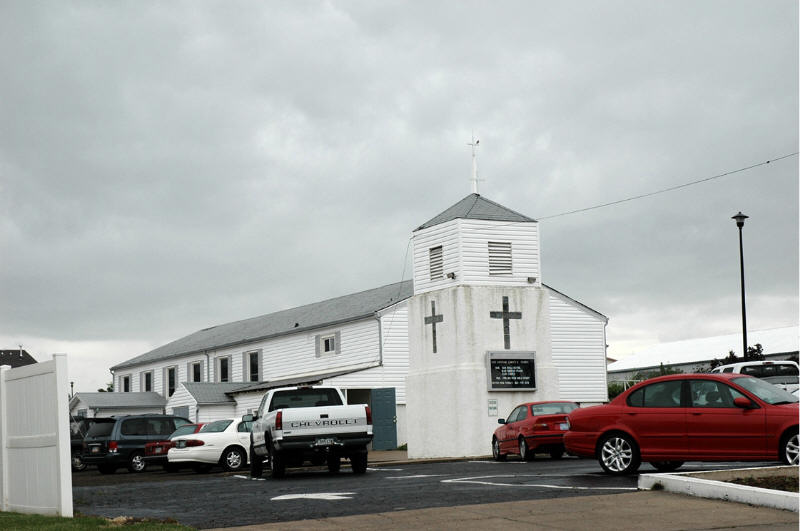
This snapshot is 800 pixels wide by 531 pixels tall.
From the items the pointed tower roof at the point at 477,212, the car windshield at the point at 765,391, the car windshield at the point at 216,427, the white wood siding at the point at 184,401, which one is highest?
the pointed tower roof at the point at 477,212

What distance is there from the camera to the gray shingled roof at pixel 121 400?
209 ft

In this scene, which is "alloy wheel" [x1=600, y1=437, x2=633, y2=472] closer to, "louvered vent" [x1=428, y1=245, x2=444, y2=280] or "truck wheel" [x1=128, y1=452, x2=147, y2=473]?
"louvered vent" [x1=428, y1=245, x2=444, y2=280]

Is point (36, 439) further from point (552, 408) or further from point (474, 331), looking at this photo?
point (474, 331)

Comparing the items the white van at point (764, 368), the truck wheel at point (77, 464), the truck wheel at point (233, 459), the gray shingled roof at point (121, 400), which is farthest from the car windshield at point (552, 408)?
the gray shingled roof at point (121, 400)

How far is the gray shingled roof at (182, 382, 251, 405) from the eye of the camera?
54.0m

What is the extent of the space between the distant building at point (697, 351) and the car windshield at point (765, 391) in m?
53.1

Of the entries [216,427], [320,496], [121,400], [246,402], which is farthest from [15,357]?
[320,496]

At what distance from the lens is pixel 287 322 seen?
58.1m

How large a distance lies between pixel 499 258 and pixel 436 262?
6.25ft

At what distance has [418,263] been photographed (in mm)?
33469

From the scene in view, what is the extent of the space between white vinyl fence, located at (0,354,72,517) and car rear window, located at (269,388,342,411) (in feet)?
27.9

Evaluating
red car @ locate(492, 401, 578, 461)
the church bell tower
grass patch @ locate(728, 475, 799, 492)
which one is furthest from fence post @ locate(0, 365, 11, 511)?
the church bell tower

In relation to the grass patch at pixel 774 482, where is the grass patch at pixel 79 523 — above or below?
below

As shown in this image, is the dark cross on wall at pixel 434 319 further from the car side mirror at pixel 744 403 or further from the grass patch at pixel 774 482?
the grass patch at pixel 774 482
